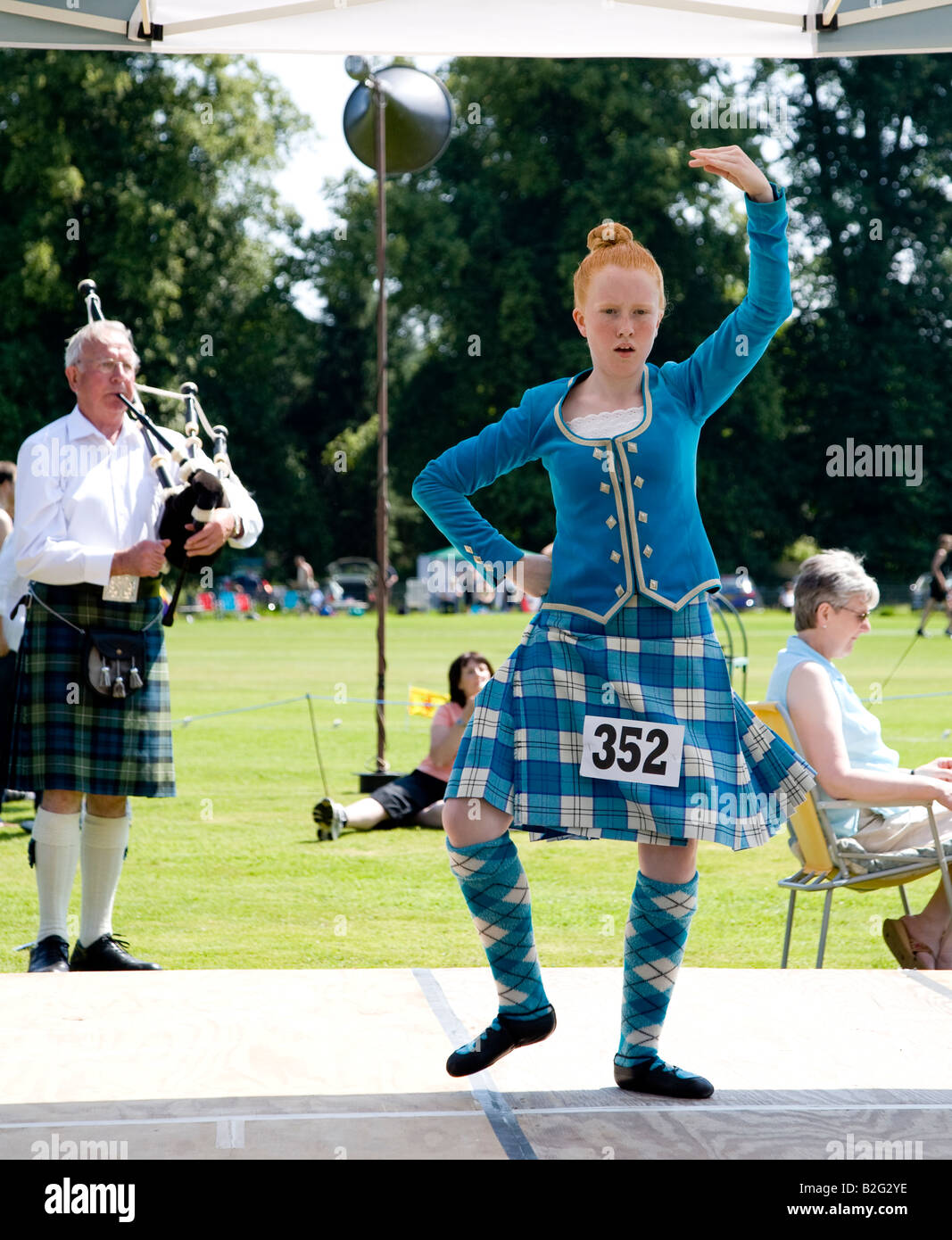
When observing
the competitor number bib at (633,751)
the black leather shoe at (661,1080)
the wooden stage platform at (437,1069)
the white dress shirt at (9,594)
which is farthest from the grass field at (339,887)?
the competitor number bib at (633,751)

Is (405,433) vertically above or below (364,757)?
above

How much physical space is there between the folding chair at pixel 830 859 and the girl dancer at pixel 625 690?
1.50 m

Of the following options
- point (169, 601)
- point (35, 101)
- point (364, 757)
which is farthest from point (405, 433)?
point (169, 601)

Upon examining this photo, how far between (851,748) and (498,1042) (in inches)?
79.3

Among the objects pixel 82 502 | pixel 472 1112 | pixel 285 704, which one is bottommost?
pixel 285 704

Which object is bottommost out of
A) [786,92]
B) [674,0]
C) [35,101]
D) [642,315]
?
[642,315]

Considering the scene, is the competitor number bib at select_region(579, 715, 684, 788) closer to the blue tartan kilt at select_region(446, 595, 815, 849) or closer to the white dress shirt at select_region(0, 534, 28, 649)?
the blue tartan kilt at select_region(446, 595, 815, 849)

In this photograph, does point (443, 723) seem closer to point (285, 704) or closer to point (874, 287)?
point (285, 704)

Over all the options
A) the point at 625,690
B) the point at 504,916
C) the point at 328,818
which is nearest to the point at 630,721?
the point at 625,690

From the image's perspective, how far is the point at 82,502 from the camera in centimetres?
466

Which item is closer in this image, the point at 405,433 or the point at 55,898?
the point at 55,898

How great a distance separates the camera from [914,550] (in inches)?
1625

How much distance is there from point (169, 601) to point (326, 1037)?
1.72m

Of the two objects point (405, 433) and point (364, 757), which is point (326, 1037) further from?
point (405, 433)
